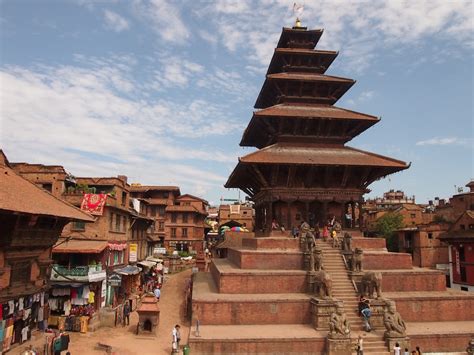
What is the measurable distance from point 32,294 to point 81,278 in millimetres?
5336

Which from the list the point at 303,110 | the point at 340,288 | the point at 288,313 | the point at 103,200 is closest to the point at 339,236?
the point at 340,288

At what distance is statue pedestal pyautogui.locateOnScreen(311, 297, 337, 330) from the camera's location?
17.6 metres

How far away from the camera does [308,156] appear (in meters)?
25.5

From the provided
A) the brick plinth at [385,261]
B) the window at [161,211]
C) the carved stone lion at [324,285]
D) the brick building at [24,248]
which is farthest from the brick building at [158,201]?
the carved stone lion at [324,285]

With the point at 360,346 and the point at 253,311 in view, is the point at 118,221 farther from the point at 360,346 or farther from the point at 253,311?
the point at 360,346

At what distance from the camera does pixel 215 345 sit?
53.6 feet

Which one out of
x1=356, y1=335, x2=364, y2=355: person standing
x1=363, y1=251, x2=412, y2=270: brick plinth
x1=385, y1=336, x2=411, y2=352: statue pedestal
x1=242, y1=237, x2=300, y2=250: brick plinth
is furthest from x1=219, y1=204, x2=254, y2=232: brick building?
x1=356, y1=335, x2=364, y2=355: person standing

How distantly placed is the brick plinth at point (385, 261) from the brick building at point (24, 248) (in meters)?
16.0

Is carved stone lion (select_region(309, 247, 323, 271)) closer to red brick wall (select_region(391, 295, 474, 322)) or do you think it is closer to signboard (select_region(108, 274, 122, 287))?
red brick wall (select_region(391, 295, 474, 322))

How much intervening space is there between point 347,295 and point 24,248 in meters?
15.5

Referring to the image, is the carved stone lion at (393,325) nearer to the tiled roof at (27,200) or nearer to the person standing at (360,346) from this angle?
the person standing at (360,346)

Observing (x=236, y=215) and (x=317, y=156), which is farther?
(x=236, y=215)

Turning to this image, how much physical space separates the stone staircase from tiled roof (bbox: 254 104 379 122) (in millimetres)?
8390

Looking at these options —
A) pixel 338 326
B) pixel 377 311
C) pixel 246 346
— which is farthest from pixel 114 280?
pixel 377 311
